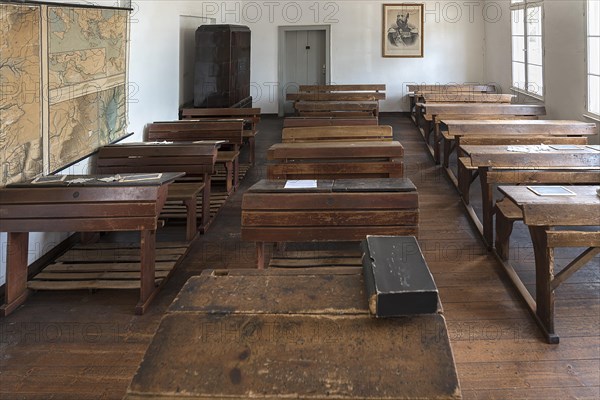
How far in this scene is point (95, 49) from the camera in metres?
4.07

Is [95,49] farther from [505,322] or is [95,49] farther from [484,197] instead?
[505,322]

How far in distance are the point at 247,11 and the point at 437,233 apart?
7814 mm

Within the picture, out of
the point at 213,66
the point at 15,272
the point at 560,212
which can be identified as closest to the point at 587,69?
the point at 560,212

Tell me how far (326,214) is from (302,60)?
8.37m

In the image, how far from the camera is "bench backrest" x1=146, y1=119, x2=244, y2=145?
5438 millimetres

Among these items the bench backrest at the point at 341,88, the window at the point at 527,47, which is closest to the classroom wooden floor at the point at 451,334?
the window at the point at 527,47

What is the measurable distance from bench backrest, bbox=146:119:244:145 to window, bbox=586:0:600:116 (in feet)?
12.8

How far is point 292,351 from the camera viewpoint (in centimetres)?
77


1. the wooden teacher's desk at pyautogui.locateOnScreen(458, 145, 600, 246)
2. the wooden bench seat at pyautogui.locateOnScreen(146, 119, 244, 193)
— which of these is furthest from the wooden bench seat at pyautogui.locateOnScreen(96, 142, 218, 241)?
the wooden teacher's desk at pyautogui.locateOnScreen(458, 145, 600, 246)

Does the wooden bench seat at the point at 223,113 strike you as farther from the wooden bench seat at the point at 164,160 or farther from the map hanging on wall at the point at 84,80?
the wooden bench seat at the point at 164,160

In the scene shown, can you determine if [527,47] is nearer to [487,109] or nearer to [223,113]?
[487,109]

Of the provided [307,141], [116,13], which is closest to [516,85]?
[307,141]

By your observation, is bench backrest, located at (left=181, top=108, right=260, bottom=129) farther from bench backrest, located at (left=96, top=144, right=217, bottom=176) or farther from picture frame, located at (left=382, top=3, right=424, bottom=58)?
picture frame, located at (left=382, top=3, right=424, bottom=58)

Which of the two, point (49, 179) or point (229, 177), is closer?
point (49, 179)
